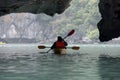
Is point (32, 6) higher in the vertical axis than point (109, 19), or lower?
higher

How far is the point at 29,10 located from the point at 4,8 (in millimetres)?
5180

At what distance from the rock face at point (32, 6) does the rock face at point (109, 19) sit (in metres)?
4.34

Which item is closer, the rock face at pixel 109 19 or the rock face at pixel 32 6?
the rock face at pixel 32 6

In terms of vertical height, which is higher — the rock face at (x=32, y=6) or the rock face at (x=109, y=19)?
the rock face at (x=32, y=6)

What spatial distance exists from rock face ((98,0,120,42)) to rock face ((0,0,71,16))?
4344 millimetres

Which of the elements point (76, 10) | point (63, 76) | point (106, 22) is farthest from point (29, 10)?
point (76, 10)

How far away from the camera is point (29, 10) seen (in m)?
44.3

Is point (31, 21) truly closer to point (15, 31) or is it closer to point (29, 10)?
point (15, 31)

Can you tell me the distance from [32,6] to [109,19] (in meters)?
8.74

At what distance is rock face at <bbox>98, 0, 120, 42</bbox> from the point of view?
40.5 metres

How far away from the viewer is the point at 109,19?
1703 inches

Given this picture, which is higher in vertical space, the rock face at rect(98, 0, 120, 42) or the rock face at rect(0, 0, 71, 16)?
the rock face at rect(0, 0, 71, 16)

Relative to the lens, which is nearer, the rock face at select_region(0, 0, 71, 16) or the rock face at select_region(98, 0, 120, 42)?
the rock face at select_region(0, 0, 71, 16)

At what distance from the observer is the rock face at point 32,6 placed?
38891 millimetres
